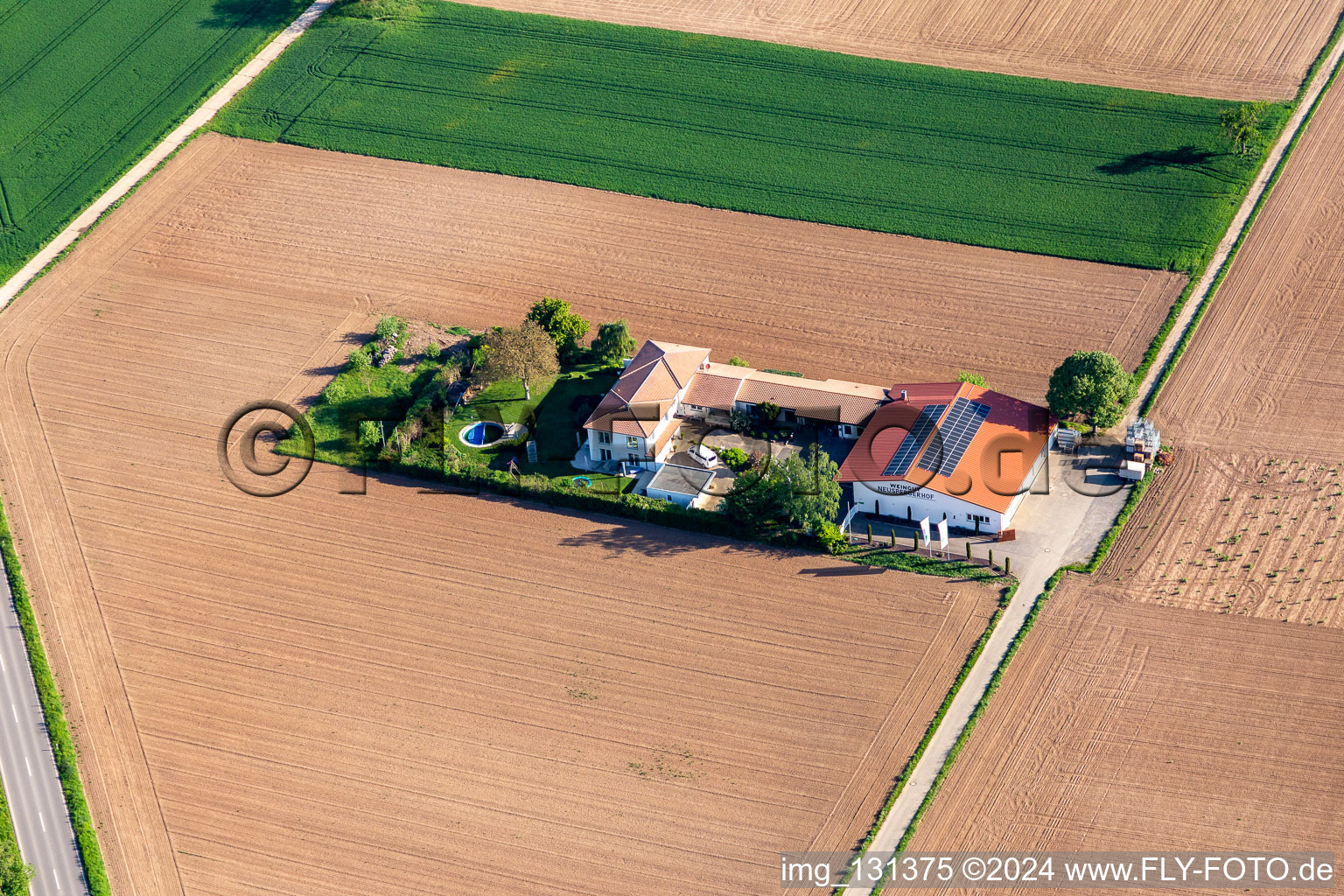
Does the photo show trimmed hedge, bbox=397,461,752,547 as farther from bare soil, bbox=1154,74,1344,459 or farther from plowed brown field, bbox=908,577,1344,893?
bare soil, bbox=1154,74,1344,459

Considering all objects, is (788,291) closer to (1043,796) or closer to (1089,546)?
(1089,546)

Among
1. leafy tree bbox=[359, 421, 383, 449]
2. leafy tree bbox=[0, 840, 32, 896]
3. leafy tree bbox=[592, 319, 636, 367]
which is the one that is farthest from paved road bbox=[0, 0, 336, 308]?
leafy tree bbox=[0, 840, 32, 896]

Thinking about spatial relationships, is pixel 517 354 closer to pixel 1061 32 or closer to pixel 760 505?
pixel 760 505

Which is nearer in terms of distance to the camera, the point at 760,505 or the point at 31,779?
the point at 31,779

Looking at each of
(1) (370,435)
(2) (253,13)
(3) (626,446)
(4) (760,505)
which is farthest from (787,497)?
(2) (253,13)

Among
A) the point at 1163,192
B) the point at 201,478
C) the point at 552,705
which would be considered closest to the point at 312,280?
the point at 201,478
